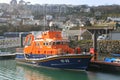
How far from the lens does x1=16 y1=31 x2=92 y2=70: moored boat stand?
23.9 metres

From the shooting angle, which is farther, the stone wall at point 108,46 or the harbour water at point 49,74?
the stone wall at point 108,46

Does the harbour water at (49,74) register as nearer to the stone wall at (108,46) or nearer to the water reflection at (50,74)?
the water reflection at (50,74)

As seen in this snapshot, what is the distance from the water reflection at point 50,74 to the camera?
73.8 ft

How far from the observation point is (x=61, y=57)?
2416 cm

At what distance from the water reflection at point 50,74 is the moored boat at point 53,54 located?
1.72 ft

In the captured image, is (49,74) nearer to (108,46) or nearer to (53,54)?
(53,54)

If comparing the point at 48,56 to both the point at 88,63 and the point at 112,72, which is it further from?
the point at 112,72

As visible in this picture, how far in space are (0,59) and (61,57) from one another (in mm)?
12036

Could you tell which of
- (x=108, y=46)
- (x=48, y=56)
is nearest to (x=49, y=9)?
(x=108, y=46)

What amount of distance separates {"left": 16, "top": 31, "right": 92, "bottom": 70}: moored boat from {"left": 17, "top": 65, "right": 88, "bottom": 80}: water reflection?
525 millimetres

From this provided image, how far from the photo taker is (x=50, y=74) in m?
24.0

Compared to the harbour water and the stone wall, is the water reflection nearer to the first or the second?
the harbour water

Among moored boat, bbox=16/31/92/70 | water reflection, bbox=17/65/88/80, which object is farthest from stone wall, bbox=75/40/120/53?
water reflection, bbox=17/65/88/80

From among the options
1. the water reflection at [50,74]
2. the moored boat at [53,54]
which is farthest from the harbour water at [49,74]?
the moored boat at [53,54]
